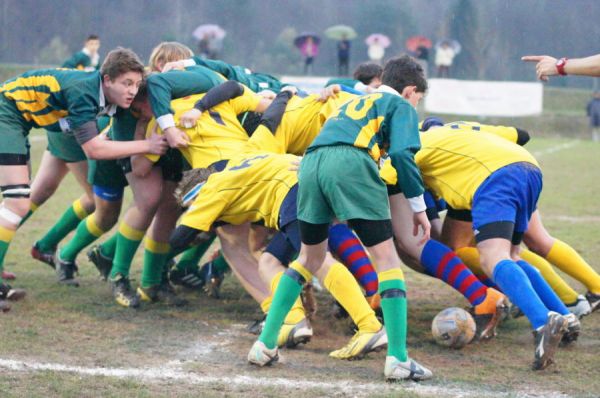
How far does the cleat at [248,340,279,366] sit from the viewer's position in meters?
4.23

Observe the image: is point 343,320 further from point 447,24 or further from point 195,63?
point 447,24

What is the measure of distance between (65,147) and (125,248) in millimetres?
1219

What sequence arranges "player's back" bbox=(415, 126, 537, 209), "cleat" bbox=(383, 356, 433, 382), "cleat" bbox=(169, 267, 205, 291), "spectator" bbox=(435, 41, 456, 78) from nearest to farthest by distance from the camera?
"cleat" bbox=(383, 356, 433, 382) < "player's back" bbox=(415, 126, 537, 209) < "cleat" bbox=(169, 267, 205, 291) < "spectator" bbox=(435, 41, 456, 78)

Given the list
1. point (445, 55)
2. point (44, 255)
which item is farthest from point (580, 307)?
point (445, 55)

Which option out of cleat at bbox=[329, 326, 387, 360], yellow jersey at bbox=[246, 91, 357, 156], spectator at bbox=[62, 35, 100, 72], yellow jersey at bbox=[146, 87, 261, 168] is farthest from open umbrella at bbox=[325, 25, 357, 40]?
cleat at bbox=[329, 326, 387, 360]

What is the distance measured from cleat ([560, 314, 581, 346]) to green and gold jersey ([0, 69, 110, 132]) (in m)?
2.88

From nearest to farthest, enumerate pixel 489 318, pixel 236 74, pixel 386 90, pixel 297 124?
1. pixel 386 90
2. pixel 489 318
3. pixel 297 124
4. pixel 236 74

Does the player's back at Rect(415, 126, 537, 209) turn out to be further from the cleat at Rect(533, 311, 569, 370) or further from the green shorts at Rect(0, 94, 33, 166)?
the green shorts at Rect(0, 94, 33, 166)

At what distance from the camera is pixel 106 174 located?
6078 millimetres

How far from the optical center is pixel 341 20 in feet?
98.3

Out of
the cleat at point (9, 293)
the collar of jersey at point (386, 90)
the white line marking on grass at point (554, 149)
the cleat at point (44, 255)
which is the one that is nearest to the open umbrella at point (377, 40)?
the white line marking on grass at point (554, 149)

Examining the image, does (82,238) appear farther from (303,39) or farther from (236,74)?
(303,39)

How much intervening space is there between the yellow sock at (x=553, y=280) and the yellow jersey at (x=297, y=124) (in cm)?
145

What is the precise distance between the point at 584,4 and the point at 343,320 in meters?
25.5
